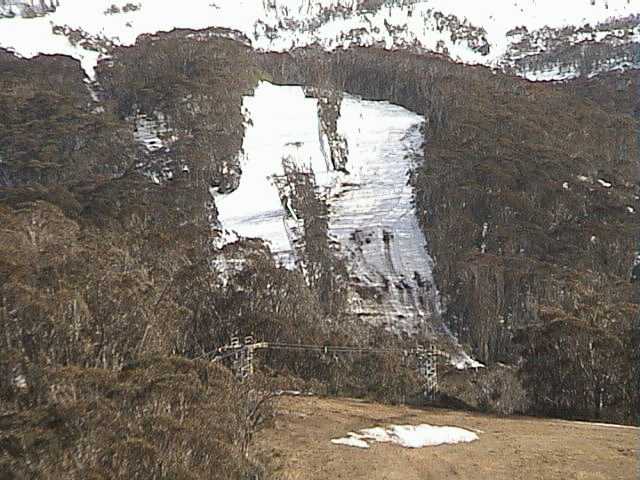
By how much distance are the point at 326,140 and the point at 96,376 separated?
1359 inches

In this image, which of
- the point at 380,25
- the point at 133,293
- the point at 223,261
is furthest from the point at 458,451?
the point at 380,25

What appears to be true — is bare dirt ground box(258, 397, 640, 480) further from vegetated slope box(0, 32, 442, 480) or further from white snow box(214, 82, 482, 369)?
white snow box(214, 82, 482, 369)

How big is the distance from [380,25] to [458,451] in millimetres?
80376

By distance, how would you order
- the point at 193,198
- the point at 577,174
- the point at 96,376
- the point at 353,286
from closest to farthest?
1. the point at 96,376
2. the point at 353,286
3. the point at 193,198
4. the point at 577,174

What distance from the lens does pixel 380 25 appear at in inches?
3482

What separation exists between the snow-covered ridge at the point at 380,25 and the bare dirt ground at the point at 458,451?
53.5 m

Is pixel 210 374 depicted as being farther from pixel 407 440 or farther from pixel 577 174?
pixel 577 174

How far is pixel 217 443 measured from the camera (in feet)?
29.9

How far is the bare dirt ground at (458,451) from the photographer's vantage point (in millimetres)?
11562

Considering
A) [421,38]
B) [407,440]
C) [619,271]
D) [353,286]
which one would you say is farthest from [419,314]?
[421,38]

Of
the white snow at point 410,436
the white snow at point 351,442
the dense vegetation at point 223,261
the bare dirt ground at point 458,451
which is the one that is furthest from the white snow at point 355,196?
the white snow at point 351,442

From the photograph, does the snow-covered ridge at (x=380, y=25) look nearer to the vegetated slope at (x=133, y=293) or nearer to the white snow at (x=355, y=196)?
the white snow at (x=355, y=196)

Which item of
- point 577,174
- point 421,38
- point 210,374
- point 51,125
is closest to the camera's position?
point 210,374

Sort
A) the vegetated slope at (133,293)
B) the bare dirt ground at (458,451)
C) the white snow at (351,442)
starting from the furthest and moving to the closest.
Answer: the white snow at (351,442)
the bare dirt ground at (458,451)
the vegetated slope at (133,293)
